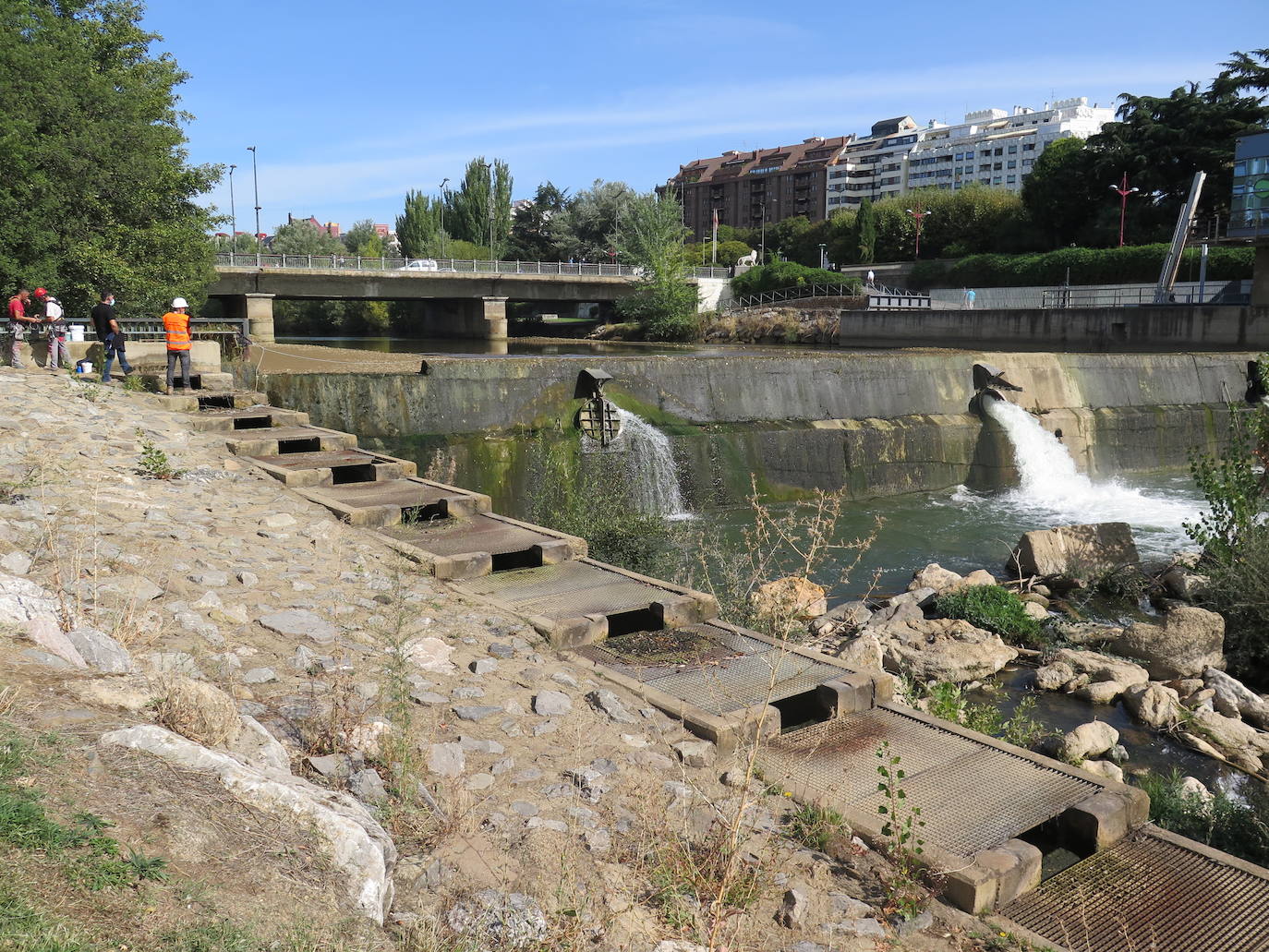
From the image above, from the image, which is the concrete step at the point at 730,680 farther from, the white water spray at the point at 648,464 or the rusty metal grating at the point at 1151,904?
the white water spray at the point at 648,464

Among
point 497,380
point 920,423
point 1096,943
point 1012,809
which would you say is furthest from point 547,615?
point 920,423

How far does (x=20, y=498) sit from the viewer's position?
7.11 metres

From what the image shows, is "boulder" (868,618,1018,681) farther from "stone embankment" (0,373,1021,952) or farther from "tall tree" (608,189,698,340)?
"tall tree" (608,189,698,340)

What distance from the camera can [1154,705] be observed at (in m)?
8.68

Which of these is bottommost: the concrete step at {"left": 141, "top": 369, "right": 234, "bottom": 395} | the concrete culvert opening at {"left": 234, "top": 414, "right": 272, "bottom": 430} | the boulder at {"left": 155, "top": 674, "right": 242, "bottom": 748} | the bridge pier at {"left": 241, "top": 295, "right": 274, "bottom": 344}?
the boulder at {"left": 155, "top": 674, "right": 242, "bottom": 748}

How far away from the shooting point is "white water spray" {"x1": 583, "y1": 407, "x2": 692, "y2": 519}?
1623 centimetres

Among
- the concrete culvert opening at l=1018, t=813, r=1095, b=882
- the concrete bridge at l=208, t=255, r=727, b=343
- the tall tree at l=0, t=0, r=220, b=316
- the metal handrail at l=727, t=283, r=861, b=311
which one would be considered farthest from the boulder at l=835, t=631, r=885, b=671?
the metal handrail at l=727, t=283, r=861, b=311

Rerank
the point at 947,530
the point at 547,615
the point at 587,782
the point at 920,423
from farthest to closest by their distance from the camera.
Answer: the point at 920,423 → the point at 947,530 → the point at 547,615 → the point at 587,782

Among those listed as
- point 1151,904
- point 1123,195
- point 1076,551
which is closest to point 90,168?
point 1076,551

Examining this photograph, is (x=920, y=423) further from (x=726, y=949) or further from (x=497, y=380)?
(x=726, y=949)

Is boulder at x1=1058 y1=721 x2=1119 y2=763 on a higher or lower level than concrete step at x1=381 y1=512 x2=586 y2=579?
lower

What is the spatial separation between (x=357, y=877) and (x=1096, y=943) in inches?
115

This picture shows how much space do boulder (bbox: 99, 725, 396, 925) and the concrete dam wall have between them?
39.1 ft

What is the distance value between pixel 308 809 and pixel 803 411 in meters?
16.6
